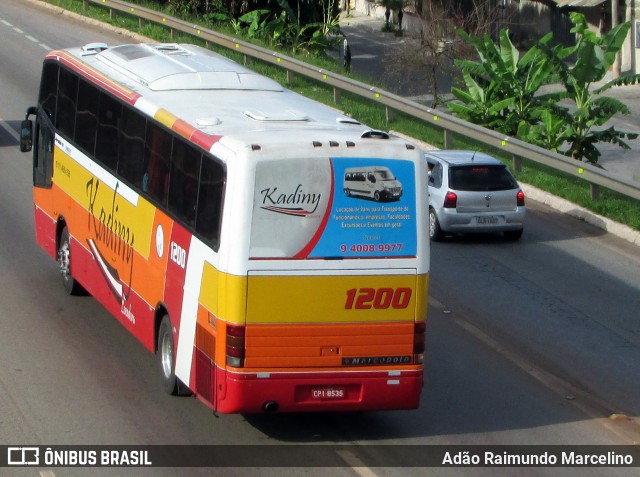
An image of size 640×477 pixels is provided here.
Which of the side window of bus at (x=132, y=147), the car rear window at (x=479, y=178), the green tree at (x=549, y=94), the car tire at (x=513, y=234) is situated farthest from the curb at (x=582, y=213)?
the side window of bus at (x=132, y=147)

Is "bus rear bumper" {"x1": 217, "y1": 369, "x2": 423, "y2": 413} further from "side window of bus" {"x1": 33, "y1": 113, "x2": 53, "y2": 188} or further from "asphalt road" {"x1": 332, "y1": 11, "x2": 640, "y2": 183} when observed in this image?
"asphalt road" {"x1": 332, "y1": 11, "x2": 640, "y2": 183}

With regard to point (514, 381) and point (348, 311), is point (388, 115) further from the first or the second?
point (348, 311)

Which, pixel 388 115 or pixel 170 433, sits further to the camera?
pixel 388 115

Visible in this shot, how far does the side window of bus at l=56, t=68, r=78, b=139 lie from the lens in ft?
53.6

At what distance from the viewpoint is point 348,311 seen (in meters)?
11.6

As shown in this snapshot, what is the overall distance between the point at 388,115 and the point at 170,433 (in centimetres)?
1806

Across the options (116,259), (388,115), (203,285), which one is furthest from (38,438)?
(388,115)

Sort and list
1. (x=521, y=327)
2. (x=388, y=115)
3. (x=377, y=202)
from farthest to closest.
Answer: (x=388, y=115), (x=521, y=327), (x=377, y=202)

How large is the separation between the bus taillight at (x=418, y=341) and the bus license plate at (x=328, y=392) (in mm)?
796

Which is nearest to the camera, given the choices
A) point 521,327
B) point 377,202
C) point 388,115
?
point 377,202

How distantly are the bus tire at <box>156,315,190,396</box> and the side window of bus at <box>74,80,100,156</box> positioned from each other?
3.46 m

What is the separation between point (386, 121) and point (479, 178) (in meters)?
7.92

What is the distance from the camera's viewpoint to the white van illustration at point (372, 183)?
450 inches

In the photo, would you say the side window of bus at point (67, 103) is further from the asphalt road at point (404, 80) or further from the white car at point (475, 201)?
the asphalt road at point (404, 80)
